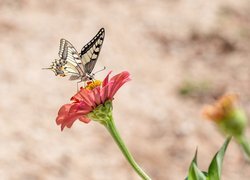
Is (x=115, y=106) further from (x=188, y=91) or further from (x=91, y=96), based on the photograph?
(x=91, y=96)

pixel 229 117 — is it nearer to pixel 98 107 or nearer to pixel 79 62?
pixel 98 107

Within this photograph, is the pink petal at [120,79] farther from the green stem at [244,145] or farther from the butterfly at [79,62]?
the green stem at [244,145]

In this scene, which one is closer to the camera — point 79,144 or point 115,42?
point 79,144

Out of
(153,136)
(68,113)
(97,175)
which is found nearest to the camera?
(68,113)

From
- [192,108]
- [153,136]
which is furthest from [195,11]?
[153,136]

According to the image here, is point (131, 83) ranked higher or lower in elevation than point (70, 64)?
higher

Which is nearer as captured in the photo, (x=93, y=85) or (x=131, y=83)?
(x=93, y=85)

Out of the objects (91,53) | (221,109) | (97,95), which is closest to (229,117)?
(221,109)

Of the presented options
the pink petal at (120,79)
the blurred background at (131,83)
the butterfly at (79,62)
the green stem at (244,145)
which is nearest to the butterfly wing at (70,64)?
the butterfly at (79,62)
